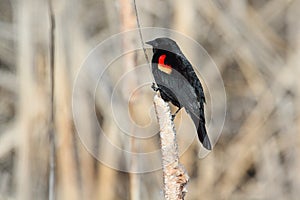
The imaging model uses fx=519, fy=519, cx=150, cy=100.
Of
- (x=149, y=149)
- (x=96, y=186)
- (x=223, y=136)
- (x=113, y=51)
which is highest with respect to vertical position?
(x=113, y=51)

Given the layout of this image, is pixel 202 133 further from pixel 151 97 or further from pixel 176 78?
pixel 151 97

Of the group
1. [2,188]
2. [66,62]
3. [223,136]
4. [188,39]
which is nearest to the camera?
[66,62]

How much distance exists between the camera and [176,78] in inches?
28.7

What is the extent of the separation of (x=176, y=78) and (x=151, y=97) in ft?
2.34

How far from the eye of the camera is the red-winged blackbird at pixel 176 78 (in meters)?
0.71

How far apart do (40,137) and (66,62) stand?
22 centimetres

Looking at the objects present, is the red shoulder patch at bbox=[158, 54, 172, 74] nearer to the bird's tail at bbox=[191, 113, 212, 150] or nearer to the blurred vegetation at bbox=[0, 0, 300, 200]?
the bird's tail at bbox=[191, 113, 212, 150]

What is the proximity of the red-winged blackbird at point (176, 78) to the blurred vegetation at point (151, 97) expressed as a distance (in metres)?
0.47

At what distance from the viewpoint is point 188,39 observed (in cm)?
146

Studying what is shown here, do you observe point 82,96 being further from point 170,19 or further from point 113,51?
point 170,19

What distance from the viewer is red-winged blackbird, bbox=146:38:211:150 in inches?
27.9

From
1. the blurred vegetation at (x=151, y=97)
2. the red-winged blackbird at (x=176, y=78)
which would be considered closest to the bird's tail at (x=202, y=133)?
the red-winged blackbird at (x=176, y=78)

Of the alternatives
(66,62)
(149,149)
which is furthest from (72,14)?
(149,149)

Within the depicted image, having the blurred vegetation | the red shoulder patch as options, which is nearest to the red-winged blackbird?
the red shoulder patch
